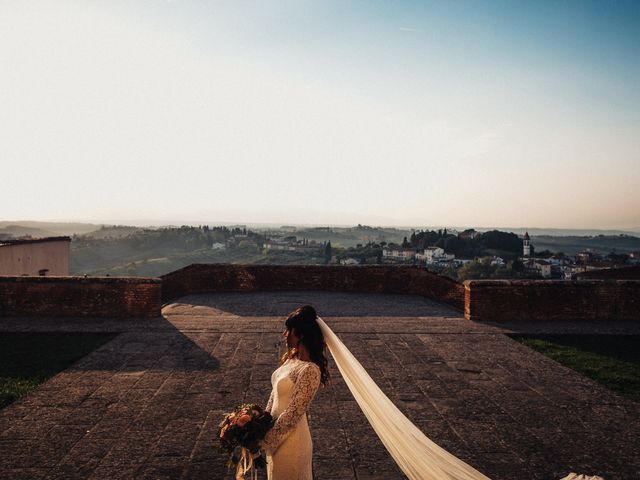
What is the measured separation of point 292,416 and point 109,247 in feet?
431

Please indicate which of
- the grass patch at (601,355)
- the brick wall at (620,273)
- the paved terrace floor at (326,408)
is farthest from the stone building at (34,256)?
the brick wall at (620,273)

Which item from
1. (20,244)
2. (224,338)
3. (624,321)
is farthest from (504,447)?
(20,244)

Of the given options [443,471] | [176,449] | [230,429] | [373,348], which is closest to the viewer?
[230,429]

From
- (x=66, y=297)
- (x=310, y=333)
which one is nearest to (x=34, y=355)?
(x=66, y=297)

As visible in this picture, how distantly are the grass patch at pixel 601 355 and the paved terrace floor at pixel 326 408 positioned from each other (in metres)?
0.39

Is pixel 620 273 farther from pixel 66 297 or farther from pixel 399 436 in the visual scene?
pixel 66 297

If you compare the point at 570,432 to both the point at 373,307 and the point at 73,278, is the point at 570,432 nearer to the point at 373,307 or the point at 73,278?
the point at 373,307

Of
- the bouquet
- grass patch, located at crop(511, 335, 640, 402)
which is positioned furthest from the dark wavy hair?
grass patch, located at crop(511, 335, 640, 402)

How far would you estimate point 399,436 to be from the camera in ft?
10.8

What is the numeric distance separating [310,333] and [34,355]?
6.95 m

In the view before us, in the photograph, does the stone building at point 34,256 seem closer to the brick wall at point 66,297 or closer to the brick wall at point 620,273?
the brick wall at point 66,297

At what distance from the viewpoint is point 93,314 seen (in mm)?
10539

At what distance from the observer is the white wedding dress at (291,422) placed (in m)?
2.83

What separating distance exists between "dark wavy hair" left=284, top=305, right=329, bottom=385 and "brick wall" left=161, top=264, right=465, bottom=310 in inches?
542
